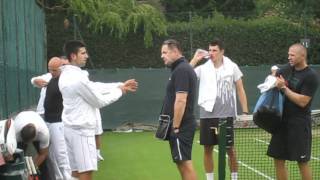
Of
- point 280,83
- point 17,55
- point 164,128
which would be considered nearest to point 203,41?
point 17,55

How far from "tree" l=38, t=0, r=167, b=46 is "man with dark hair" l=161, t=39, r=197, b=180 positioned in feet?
46.2

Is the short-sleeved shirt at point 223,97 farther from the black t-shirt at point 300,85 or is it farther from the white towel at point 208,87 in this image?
the black t-shirt at point 300,85

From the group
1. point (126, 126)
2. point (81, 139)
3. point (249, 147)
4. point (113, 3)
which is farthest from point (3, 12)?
point (113, 3)

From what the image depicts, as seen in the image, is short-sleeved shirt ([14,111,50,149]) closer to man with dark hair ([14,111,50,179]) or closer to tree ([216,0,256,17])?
man with dark hair ([14,111,50,179])

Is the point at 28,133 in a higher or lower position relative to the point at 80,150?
higher

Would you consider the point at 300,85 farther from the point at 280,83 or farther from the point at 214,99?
the point at 214,99

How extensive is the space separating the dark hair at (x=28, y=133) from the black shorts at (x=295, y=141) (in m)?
2.90

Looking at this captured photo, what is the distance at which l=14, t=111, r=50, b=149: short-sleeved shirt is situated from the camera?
7.02 meters

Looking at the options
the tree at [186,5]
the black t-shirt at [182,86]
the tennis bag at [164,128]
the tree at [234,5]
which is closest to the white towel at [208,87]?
the black t-shirt at [182,86]

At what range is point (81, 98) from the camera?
25.4 ft

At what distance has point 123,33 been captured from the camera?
74.0ft

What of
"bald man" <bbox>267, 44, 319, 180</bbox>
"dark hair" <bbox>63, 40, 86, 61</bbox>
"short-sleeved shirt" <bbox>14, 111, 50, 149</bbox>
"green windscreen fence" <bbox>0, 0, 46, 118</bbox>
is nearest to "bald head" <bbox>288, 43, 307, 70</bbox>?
"bald man" <bbox>267, 44, 319, 180</bbox>

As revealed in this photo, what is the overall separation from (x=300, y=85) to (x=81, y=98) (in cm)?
252

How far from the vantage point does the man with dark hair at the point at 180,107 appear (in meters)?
8.09
